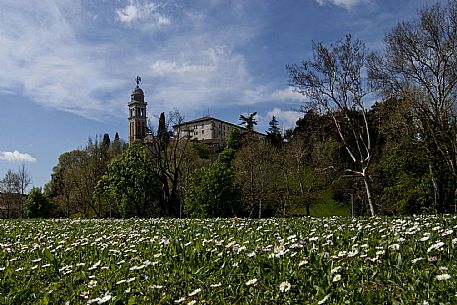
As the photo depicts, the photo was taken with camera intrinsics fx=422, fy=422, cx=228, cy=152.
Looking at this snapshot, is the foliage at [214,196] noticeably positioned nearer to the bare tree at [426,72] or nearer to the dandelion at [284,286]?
the bare tree at [426,72]

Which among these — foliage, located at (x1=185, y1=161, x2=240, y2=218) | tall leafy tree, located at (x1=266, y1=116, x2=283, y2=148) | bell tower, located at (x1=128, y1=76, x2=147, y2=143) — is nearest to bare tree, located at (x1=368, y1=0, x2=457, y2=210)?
foliage, located at (x1=185, y1=161, x2=240, y2=218)

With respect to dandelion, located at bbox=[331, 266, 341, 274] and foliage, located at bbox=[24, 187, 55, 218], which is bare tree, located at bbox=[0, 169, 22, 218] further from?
dandelion, located at bbox=[331, 266, 341, 274]

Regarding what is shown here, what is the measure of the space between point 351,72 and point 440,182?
11.2 metres

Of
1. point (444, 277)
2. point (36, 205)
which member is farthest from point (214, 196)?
point (444, 277)

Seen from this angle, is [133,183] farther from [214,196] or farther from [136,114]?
[136,114]

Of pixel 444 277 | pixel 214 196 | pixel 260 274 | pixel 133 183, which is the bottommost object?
pixel 260 274

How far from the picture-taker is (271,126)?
67.8 m

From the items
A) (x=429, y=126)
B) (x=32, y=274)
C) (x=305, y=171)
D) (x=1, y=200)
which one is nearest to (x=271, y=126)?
(x=305, y=171)

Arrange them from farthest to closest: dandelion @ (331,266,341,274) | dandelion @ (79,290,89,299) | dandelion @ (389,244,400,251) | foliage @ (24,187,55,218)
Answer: foliage @ (24,187,55,218), dandelion @ (79,290,89,299), dandelion @ (389,244,400,251), dandelion @ (331,266,341,274)

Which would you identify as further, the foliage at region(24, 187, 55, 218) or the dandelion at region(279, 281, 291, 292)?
the foliage at region(24, 187, 55, 218)

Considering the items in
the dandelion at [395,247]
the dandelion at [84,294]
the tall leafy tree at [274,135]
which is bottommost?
the dandelion at [84,294]

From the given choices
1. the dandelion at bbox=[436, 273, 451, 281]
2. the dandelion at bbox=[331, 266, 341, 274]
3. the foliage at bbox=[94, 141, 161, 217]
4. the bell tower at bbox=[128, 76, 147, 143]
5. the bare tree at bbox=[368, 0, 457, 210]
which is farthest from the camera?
the bell tower at bbox=[128, 76, 147, 143]

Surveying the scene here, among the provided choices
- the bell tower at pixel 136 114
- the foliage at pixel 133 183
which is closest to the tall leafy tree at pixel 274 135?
the foliage at pixel 133 183

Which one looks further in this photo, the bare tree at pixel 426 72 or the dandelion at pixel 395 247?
the bare tree at pixel 426 72
